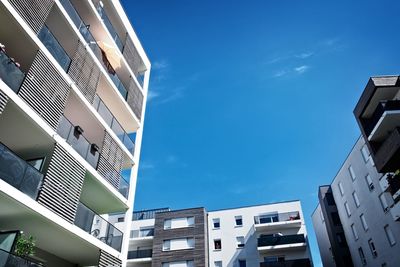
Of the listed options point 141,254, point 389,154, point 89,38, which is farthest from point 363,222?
point 89,38

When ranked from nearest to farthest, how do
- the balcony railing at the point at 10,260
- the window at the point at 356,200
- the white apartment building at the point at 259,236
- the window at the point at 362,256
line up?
the balcony railing at the point at 10,260 < the window at the point at 362,256 < the window at the point at 356,200 < the white apartment building at the point at 259,236

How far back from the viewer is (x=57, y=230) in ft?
42.5

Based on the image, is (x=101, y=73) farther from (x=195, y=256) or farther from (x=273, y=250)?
(x=273, y=250)

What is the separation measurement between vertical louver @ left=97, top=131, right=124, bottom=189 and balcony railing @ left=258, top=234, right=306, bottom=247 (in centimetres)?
2350

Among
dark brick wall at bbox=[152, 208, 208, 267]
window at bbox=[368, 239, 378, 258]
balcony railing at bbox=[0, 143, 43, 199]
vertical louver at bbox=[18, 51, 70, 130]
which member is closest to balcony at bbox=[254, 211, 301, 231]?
dark brick wall at bbox=[152, 208, 208, 267]

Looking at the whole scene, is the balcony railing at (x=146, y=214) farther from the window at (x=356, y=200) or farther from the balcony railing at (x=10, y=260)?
the balcony railing at (x=10, y=260)

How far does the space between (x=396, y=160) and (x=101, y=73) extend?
70.2 ft

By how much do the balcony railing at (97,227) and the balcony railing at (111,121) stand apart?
5446mm

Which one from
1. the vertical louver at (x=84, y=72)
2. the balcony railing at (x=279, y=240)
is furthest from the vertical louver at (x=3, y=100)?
the balcony railing at (x=279, y=240)

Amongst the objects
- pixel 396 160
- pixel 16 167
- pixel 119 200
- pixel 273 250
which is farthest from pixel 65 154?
pixel 273 250

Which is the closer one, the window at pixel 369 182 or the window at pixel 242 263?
the window at pixel 369 182

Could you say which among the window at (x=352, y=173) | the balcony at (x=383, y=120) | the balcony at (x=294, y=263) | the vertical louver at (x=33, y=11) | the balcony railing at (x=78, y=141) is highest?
the window at (x=352, y=173)

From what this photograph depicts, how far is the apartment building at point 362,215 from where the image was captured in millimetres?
28719

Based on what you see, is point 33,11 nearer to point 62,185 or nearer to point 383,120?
point 62,185
